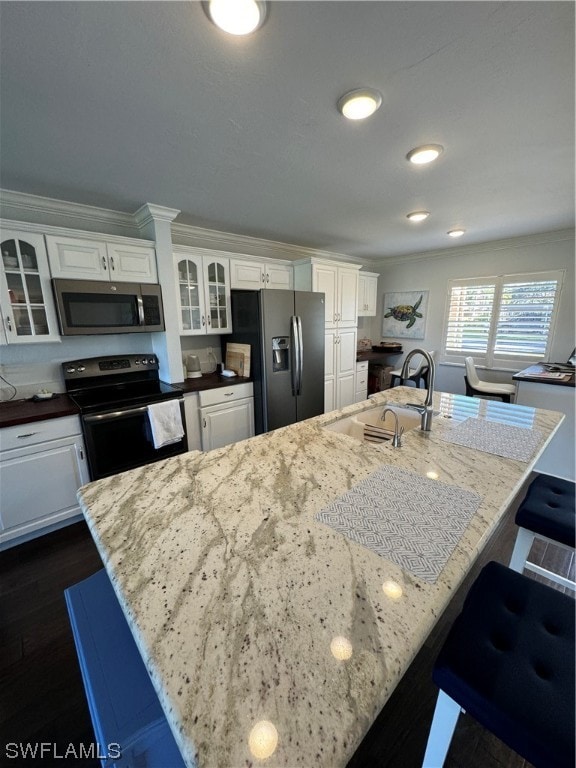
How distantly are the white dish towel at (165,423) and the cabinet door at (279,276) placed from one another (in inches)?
72.1

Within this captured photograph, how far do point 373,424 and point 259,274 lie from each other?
2.25 meters

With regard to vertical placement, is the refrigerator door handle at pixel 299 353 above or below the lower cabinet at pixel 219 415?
above

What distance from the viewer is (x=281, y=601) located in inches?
25.7

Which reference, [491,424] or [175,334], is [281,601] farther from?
[175,334]

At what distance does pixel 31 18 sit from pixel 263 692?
1.93m

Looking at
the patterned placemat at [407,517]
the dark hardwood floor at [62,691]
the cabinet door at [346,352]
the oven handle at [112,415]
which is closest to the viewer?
the patterned placemat at [407,517]

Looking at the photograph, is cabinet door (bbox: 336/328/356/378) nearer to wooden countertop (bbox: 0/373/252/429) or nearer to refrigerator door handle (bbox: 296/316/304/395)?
refrigerator door handle (bbox: 296/316/304/395)

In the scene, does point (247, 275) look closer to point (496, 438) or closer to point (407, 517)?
point (496, 438)

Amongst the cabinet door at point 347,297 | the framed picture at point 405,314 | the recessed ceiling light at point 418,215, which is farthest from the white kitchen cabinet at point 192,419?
the framed picture at point 405,314

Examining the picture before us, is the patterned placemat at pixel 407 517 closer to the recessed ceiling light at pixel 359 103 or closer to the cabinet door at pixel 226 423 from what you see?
the recessed ceiling light at pixel 359 103

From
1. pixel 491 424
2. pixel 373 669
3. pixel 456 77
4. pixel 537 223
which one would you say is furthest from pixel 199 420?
pixel 537 223

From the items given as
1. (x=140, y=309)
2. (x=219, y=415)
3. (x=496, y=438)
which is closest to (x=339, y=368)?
(x=219, y=415)

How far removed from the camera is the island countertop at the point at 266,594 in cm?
46

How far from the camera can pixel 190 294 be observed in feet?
9.64
